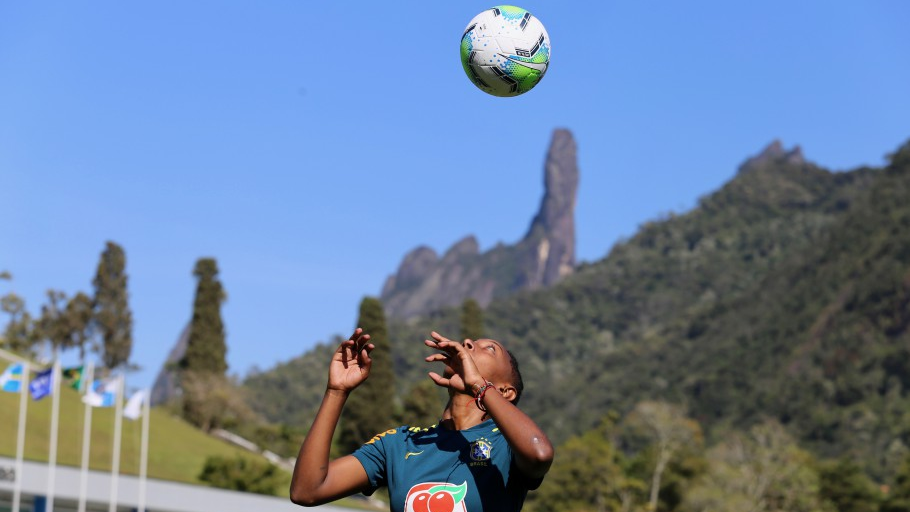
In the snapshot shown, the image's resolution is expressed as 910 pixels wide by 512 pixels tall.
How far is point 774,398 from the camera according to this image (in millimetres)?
122188

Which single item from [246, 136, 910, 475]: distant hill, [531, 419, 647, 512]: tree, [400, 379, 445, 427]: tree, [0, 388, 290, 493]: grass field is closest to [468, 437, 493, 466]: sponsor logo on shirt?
[0, 388, 290, 493]: grass field

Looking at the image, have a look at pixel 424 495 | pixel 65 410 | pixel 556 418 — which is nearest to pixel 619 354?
pixel 556 418

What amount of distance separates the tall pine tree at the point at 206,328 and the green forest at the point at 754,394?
7828 mm

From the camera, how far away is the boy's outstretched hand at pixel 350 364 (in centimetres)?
514

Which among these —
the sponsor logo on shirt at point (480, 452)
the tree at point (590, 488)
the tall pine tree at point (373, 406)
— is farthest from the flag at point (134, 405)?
the sponsor logo on shirt at point (480, 452)

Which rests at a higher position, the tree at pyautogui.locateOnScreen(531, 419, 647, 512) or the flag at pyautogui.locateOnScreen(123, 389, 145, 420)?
the flag at pyautogui.locateOnScreen(123, 389, 145, 420)

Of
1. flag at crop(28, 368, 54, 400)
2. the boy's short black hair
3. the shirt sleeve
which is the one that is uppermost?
flag at crop(28, 368, 54, 400)

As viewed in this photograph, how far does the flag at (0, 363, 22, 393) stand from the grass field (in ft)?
71.5

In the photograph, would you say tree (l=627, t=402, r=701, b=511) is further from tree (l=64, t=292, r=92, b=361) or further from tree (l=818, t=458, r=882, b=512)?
tree (l=64, t=292, r=92, b=361)

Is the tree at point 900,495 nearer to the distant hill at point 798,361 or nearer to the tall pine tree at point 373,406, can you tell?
the distant hill at point 798,361

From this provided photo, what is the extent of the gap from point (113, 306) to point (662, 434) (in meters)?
35.3

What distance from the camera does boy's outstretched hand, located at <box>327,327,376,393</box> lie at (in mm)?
5145

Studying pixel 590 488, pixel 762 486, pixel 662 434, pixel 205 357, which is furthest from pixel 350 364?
pixel 205 357

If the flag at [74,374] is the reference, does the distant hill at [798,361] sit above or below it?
above
